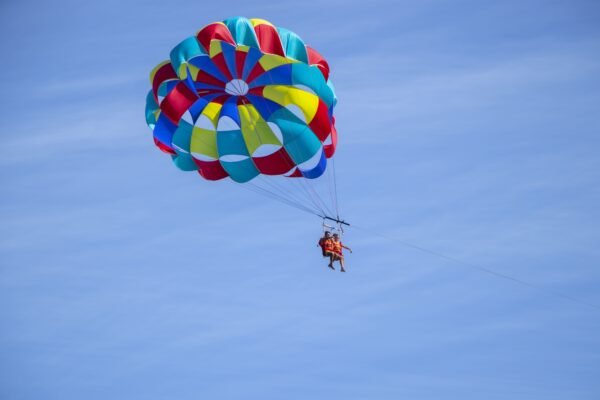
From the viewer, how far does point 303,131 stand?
4222 centimetres

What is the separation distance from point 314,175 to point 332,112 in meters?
1.88

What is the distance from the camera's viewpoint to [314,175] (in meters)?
43.0

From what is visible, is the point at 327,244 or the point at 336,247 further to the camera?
the point at 336,247

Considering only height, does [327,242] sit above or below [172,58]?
below

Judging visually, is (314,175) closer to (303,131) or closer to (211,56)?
(303,131)

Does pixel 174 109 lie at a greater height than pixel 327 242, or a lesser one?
greater

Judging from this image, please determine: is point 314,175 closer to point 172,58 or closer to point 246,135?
point 246,135

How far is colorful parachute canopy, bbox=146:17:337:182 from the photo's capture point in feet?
136

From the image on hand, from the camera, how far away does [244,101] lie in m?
43.2

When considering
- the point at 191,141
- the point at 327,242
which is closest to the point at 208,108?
the point at 191,141

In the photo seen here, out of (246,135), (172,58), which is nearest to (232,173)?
(246,135)

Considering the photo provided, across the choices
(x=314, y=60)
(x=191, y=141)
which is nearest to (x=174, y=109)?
(x=191, y=141)

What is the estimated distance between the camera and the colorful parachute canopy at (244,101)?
41.3 metres

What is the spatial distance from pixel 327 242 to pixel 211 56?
237 inches
